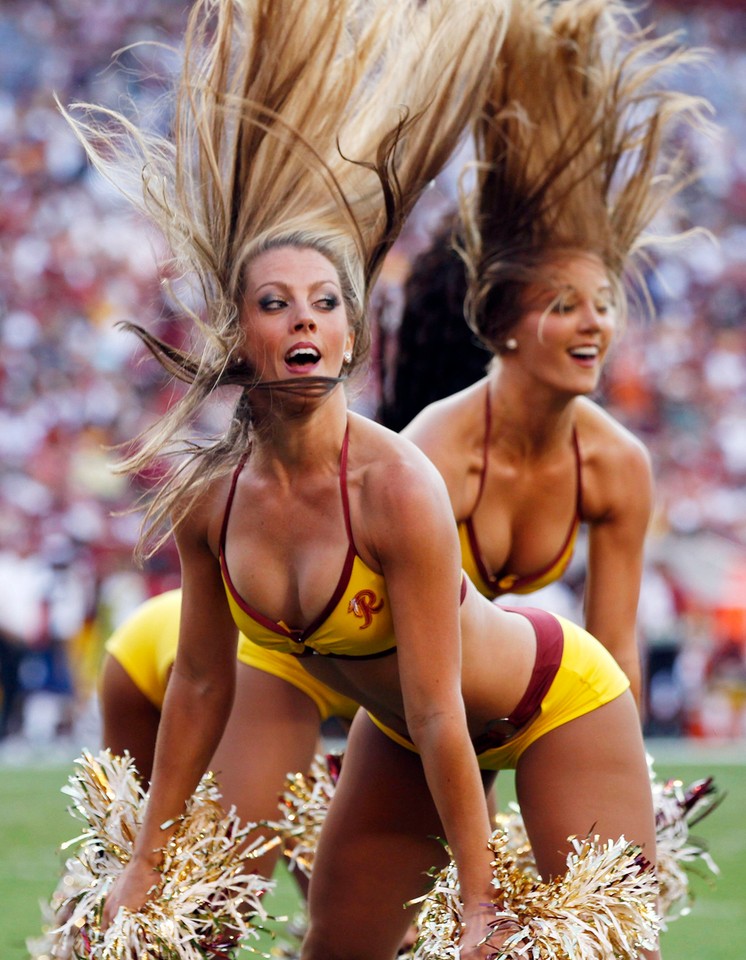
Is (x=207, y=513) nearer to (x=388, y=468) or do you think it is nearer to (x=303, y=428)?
(x=303, y=428)

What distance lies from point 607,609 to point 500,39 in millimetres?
1423

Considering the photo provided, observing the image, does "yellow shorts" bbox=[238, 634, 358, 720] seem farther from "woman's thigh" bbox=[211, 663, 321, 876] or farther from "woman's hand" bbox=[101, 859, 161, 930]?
"woman's hand" bbox=[101, 859, 161, 930]

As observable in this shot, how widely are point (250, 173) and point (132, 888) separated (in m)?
1.37

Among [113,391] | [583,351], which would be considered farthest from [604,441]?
[113,391]

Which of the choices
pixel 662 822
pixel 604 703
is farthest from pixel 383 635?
pixel 662 822

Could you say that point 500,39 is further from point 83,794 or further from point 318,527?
point 83,794

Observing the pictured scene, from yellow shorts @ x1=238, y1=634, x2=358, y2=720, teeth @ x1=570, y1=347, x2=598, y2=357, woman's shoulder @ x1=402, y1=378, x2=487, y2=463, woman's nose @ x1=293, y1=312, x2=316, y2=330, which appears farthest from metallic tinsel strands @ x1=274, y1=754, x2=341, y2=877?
woman's nose @ x1=293, y1=312, x2=316, y2=330

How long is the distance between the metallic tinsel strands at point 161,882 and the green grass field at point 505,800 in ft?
1.37

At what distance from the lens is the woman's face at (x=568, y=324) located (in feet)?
12.5

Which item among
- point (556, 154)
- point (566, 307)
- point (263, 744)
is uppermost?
point (556, 154)

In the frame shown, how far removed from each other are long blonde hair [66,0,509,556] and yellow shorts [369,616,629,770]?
74 cm

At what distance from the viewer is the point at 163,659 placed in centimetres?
384

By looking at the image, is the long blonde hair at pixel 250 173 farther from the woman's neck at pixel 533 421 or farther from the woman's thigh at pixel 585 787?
the woman's thigh at pixel 585 787

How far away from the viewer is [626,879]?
2.71m
